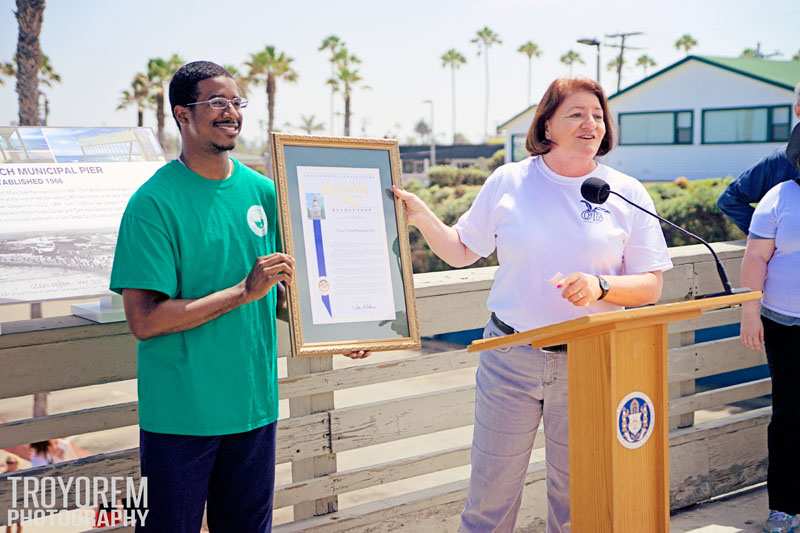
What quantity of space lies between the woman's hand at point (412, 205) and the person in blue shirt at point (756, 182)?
1855 mm

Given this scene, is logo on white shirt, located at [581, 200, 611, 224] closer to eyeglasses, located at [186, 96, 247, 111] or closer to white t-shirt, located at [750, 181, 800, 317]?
eyeglasses, located at [186, 96, 247, 111]

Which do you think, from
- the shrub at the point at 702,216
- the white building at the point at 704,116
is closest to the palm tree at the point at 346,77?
the white building at the point at 704,116

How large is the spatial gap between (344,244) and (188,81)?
0.75 m

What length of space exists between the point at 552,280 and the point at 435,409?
1.44 meters

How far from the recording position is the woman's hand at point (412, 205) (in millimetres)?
3212

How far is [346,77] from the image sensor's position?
6462 centimetres

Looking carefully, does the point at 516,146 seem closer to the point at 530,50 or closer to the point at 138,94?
the point at 138,94

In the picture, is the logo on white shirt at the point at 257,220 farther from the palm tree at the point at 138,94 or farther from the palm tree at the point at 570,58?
the palm tree at the point at 570,58

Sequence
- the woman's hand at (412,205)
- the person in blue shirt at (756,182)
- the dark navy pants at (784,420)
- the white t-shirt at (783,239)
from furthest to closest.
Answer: the person in blue shirt at (756,182) < the dark navy pants at (784,420) < the white t-shirt at (783,239) < the woman's hand at (412,205)

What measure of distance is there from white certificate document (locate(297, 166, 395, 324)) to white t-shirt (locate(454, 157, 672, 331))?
39 centimetres

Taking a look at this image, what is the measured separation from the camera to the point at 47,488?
9.97 feet

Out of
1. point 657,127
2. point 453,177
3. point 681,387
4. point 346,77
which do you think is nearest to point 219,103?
point 681,387

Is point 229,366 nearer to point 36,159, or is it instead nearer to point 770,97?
point 36,159

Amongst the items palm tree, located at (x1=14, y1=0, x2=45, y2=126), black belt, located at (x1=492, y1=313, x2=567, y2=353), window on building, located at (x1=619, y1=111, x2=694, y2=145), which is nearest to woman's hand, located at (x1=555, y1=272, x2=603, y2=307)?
black belt, located at (x1=492, y1=313, x2=567, y2=353)
